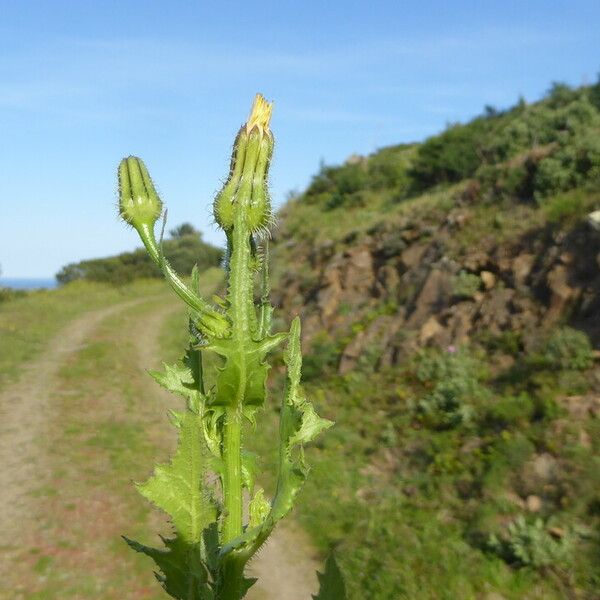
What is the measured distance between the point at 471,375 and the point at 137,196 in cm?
857

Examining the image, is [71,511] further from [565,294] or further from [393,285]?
[393,285]

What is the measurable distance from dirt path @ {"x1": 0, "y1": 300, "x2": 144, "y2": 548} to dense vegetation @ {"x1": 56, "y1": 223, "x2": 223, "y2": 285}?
16358 millimetres

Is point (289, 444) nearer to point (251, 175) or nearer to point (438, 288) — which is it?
point (251, 175)

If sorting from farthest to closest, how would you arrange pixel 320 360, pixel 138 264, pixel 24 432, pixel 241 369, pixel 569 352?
pixel 138 264 → pixel 320 360 → pixel 24 432 → pixel 569 352 → pixel 241 369

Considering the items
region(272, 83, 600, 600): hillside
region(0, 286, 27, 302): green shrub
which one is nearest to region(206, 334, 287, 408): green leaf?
region(272, 83, 600, 600): hillside

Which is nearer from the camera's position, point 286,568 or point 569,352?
point 286,568

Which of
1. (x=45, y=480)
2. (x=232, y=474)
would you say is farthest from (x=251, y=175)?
(x=45, y=480)

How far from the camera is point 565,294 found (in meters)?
9.87

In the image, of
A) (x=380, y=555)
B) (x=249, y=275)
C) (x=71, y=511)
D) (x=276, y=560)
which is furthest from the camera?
(x=71, y=511)

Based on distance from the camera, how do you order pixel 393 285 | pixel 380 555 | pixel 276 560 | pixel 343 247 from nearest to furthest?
pixel 380 555 < pixel 276 560 < pixel 393 285 < pixel 343 247

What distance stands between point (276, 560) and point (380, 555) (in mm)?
1154

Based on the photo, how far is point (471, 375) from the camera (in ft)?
31.4

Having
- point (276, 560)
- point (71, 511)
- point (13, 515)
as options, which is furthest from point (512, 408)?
point (13, 515)

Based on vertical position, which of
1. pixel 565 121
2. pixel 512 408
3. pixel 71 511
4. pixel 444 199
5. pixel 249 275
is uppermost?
pixel 565 121
